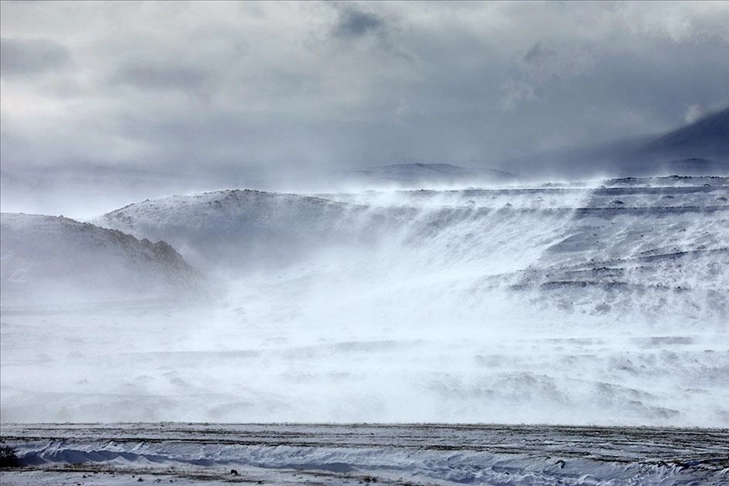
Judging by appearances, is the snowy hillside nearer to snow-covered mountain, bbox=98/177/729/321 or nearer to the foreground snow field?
snow-covered mountain, bbox=98/177/729/321

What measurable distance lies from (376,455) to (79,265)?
3127 cm

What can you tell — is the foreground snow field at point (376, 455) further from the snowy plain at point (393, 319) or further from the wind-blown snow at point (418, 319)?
the wind-blown snow at point (418, 319)

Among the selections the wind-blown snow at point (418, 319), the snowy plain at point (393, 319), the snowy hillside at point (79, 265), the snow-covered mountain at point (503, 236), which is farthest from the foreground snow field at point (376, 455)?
the snowy hillside at point (79, 265)

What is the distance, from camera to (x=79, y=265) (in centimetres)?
4294

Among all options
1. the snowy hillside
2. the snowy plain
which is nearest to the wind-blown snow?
the snowy plain

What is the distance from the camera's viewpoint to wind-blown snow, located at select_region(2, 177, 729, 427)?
2409 centimetres

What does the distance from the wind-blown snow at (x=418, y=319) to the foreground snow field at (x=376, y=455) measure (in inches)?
196

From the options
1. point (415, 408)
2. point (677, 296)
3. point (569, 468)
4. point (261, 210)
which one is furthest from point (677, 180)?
point (569, 468)

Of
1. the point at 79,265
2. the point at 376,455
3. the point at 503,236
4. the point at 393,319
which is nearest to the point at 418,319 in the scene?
the point at 393,319

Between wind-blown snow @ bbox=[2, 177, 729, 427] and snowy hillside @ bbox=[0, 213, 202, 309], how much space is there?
269 centimetres

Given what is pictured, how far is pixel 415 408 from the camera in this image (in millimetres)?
23438

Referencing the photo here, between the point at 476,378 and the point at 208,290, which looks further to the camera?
the point at 208,290

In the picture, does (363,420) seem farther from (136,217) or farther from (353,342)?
(136,217)

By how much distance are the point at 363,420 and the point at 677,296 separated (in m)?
15.1
